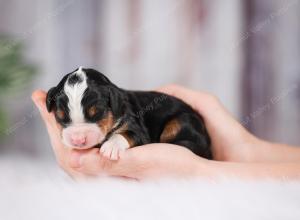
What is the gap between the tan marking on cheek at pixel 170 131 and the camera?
8.42 feet

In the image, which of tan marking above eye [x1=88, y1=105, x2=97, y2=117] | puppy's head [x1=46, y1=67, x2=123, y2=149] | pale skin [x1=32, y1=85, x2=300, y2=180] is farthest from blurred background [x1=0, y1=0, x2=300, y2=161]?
tan marking above eye [x1=88, y1=105, x2=97, y2=117]

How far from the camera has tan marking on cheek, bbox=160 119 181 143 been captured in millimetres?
2566

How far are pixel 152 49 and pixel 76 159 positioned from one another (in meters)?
1.86

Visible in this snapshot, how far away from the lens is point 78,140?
2.10m

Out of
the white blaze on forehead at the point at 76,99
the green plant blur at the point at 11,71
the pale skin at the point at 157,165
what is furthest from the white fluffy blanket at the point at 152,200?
the green plant blur at the point at 11,71

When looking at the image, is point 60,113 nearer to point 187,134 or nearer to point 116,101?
point 116,101

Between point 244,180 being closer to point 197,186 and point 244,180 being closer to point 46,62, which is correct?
point 197,186

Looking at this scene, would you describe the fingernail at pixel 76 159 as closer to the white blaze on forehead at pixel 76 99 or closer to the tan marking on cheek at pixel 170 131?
the white blaze on forehead at pixel 76 99

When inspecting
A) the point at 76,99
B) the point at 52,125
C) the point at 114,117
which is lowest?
the point at 52,125

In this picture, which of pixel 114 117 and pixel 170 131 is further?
pixel 170 131

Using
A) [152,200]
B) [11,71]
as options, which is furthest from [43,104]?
[11,71]

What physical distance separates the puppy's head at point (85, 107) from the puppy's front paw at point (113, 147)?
0.03 metres

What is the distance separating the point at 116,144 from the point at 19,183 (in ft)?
1.71

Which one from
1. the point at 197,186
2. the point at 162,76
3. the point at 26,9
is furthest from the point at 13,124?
the point at 197,186
